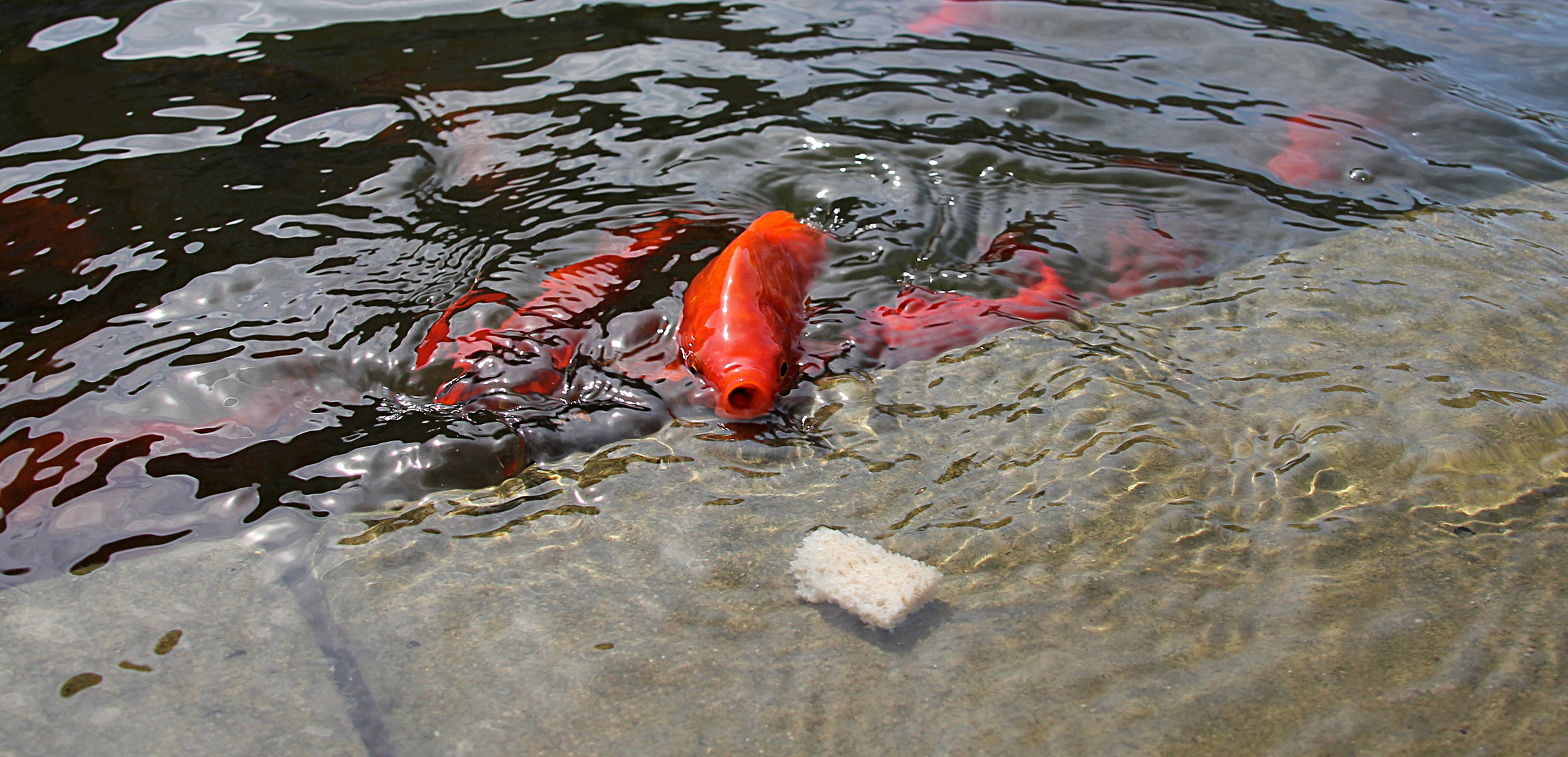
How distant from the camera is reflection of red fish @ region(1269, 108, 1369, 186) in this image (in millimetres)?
5645

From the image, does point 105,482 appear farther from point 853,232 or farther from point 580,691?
point 853,232

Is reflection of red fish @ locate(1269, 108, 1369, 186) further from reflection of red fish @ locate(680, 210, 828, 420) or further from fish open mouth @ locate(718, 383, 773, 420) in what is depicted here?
fish open mouth @ locate(718, 383, 773, 420)

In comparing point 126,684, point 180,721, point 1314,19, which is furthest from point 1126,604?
point 1314,19

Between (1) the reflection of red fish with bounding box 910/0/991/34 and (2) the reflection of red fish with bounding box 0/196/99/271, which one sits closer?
(2) the reflection of red fish with bounding box 0/196/99/271

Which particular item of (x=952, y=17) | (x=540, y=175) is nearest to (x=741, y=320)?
(x=540, y=175)

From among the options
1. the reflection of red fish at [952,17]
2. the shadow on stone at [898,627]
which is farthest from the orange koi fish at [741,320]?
the reflection of red fish at [952,17]

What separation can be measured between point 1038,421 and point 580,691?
6.16 feet

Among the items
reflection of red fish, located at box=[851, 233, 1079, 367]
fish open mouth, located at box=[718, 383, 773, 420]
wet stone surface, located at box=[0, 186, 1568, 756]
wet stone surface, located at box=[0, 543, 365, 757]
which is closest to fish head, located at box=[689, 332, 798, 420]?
fish open mouth, located at box=[718, 383, 773, 420]

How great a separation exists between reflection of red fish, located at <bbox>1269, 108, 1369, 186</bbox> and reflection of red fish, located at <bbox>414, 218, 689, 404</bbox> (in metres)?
3.73

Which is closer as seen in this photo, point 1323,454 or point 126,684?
point 126,684

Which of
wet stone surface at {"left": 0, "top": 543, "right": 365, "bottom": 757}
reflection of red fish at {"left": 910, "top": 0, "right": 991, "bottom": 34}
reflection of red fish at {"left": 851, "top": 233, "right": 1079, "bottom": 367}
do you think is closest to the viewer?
wet stone surface at {"left": 0, "top": 543, "right": 365, "bottom": 757}

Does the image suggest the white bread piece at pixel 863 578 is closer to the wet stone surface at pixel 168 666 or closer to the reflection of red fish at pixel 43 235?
the wet stone surface at pixel 168 666

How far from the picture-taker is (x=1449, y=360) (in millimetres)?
3719

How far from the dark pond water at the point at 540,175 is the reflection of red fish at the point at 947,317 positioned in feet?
0.36
